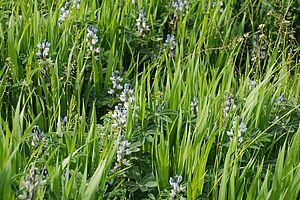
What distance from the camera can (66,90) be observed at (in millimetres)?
2455

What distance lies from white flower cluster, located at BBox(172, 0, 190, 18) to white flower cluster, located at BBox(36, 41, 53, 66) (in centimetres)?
78

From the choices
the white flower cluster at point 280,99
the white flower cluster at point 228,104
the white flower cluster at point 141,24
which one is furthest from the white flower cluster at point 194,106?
the white flower cluster at point 141,24

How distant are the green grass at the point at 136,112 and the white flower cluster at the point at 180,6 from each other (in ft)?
0.07

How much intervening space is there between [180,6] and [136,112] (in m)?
0.96

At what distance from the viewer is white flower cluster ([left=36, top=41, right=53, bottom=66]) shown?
8.02 feet

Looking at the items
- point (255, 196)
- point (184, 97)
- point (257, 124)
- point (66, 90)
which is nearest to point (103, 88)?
point (66, 90)

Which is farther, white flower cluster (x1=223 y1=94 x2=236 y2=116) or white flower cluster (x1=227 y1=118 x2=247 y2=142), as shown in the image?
white flower cluster (x1=223 y1=94 x2=236 y2=116)

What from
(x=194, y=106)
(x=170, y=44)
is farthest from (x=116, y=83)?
(x=170, y=44)

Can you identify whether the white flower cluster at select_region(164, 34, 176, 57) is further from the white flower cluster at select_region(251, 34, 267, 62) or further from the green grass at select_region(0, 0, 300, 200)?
the white flower cluster at select_region(251, 34, 267, 62)

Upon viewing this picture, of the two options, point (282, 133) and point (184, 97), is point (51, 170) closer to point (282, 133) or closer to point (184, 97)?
point (184, 97)

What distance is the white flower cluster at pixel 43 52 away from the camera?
8.02 ft

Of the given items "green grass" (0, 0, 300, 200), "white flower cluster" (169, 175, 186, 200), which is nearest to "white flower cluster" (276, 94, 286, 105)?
"green grass" (0, 0, 300, 200)

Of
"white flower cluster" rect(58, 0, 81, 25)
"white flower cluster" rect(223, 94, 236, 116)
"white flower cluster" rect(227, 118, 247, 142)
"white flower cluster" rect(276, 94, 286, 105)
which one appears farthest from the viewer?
"white flower cluster" rect(58, 0, 81, 25)

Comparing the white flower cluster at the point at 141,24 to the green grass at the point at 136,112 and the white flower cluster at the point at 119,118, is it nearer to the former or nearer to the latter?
the green grass at the point at 136,112
